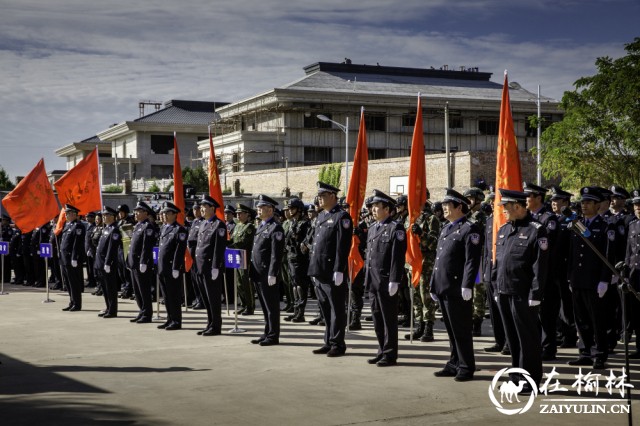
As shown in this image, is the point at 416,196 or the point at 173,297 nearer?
the point at 416,196

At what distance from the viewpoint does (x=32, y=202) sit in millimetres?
17875

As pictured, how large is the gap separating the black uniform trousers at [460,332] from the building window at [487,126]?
67.6m

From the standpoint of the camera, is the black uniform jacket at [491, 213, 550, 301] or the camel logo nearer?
the camel logo

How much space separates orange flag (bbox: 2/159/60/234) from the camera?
17.8 meters

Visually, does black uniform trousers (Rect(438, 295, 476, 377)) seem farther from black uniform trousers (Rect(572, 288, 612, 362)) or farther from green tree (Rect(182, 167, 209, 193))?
green tree (Rect(182, 167, 209, 193))

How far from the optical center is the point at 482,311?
12.5 meters

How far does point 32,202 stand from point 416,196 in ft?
31.3

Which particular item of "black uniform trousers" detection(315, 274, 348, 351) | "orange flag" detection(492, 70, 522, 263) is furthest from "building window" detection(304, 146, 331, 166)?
"orange flag" detection(492, 70, 522, 263)

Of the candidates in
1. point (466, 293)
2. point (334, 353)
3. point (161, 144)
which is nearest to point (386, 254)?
point (334, 353)

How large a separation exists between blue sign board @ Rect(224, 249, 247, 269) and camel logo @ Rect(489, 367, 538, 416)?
5060 mm

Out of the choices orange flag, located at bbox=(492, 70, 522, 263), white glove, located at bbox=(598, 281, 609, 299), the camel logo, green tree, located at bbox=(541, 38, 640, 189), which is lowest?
the camel logo

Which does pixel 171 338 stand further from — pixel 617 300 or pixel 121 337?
pixel 617 300

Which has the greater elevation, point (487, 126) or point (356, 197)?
point (487, 126)

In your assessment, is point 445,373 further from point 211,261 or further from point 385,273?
point 211,261
